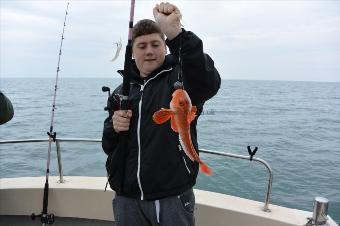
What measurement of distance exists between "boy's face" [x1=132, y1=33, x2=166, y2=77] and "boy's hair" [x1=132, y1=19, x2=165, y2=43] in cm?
2

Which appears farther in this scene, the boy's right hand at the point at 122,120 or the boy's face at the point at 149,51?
the boy's face at the point at 149,51

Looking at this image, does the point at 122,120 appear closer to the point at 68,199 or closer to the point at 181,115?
the point at 181,115

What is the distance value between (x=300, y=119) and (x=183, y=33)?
2504cm

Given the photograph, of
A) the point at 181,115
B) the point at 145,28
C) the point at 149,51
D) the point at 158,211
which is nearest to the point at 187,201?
the point at 158,211

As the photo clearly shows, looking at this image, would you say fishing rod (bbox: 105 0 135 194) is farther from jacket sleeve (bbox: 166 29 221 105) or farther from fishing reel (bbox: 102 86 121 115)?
jacket sleeve (bbox: 166 29 221 105)

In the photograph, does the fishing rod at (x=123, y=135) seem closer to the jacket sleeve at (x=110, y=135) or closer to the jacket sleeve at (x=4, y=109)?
the jacket sleeve at (x=110, y=135)

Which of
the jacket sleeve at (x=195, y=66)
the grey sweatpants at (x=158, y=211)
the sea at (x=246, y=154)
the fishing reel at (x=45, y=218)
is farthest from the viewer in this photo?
the sea at (x=246, y=154)

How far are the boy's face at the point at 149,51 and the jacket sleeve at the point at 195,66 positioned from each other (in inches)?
8.4

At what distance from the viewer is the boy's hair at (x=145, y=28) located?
2.21m

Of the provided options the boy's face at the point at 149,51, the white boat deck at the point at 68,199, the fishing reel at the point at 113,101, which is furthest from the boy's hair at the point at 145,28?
the white boat deck at the point at 68,199

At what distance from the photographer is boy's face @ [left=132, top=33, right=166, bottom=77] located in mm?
2209

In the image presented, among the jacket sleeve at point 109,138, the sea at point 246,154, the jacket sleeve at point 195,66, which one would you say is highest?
the jacket sleeve at point 195,66

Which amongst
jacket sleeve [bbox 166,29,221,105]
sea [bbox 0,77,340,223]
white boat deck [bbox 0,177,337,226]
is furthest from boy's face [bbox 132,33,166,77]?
sea [bbox 0,77,340,223]

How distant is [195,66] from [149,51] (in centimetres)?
40
